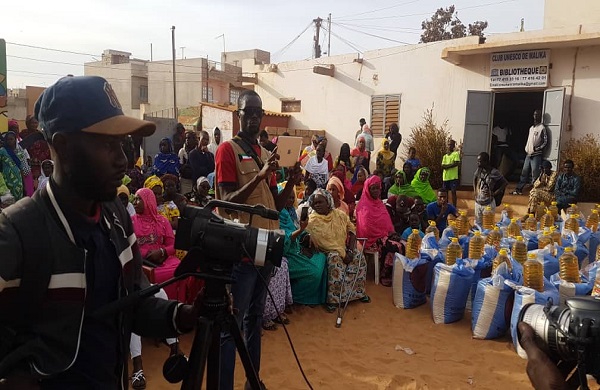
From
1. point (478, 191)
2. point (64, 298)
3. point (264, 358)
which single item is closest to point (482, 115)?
point (478, 191)

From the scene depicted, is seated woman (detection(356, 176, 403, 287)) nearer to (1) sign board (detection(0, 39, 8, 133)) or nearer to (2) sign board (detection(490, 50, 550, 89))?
(1) sign board (detection(0, 39, 8, 133))

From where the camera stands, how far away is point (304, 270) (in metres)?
5.11

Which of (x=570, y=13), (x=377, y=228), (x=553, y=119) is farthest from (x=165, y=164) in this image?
(x=570, y=13)

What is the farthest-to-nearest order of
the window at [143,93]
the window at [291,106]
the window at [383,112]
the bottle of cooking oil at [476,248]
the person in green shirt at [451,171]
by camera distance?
the window at [143,93]
the window at [291,106]
the window at [383,112]
the person in green shirt at [451,171]
the bottle of cooking oil at [476,248]

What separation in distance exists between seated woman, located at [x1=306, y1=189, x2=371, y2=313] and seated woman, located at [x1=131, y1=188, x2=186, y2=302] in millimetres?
1609

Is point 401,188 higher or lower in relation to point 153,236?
higher

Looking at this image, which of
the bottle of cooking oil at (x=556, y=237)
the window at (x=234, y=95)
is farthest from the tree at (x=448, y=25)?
the bottle of cooking oil at (x=556, y=237)

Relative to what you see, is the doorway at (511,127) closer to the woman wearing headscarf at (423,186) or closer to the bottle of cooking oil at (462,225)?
the woman wearing headscarf at (423,186)

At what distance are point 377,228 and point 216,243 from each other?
5.06 m

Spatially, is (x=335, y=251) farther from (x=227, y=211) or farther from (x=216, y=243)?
(x=216, y=243)

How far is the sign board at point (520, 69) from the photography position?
33.3 ft

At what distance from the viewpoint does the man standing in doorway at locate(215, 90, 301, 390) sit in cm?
252

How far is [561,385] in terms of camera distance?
210cm

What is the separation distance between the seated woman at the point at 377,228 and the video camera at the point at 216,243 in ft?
15.7
